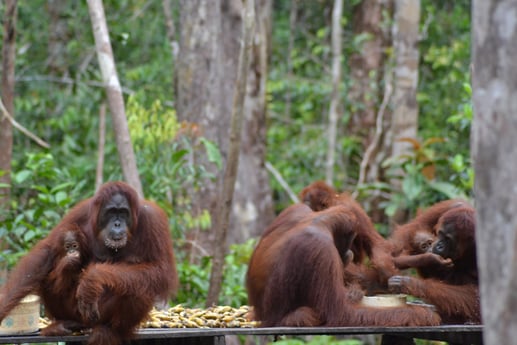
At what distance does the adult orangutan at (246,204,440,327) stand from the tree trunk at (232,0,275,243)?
15.5 feet

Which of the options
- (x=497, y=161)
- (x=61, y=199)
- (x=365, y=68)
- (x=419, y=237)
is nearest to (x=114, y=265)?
(x=419, y=237)

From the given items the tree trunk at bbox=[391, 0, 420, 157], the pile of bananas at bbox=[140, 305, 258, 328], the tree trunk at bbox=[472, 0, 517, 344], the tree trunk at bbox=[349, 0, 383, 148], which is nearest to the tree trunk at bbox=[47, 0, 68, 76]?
the tree trunk at bbox=[349, 0, 383, 148]

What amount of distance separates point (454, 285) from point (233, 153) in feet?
6.17

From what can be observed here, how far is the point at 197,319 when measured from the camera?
14.7 feet

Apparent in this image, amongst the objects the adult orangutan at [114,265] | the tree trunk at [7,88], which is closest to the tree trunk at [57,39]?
the tree trunk at [7,88]

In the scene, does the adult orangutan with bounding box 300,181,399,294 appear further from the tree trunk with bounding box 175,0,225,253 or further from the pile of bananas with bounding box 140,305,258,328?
the tree trunk with bounding box 175,0,225,253

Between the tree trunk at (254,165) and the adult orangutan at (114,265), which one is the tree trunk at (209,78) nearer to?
the tree trunk at (254,165)

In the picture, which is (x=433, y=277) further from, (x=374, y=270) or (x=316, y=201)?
(x=316, y=201)

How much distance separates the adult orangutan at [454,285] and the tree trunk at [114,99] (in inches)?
82.7

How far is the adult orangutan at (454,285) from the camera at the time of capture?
4.48 meters

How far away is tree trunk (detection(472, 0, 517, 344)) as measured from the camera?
1992 millimetres

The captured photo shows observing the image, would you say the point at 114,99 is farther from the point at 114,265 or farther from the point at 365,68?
the point at 365,68

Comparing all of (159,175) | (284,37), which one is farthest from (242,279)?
(284,37)

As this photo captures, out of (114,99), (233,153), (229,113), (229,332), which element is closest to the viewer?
(229,332)
